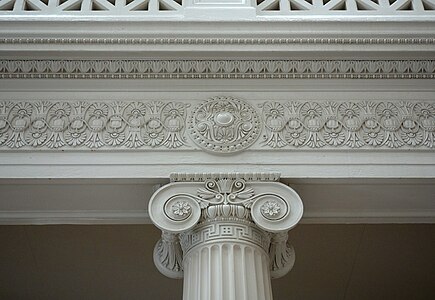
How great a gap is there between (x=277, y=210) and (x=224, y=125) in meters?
0.76

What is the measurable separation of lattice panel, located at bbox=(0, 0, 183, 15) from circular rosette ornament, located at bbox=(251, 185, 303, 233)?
69.3 inches

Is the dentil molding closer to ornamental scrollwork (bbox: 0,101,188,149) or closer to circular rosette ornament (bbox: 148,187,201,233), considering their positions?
ornamental scrollwork (bbox: 0,101,188,149)

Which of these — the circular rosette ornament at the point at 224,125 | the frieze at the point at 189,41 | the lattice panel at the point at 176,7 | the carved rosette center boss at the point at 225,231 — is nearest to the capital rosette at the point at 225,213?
the carved rosette center boss at the point at 225,231

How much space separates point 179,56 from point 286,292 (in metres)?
3.15

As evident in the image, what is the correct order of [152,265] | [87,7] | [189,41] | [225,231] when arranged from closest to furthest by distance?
[225,231] → [189,41] → [87,7] → [152,265]

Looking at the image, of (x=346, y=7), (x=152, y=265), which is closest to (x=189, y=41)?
(x=346, y=7)

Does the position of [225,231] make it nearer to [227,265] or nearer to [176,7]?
[227,265]

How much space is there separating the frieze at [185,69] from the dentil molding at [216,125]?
205 millimetres

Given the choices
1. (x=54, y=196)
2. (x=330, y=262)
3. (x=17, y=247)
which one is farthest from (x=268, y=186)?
(x=17, y=247)

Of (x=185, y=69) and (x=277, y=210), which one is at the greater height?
(x=185, y=69)

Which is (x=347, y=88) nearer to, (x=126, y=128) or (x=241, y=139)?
(x=241, y=139)

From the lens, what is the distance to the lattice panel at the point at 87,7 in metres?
4.79

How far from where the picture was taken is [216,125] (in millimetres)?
4359

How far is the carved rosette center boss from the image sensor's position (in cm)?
378
